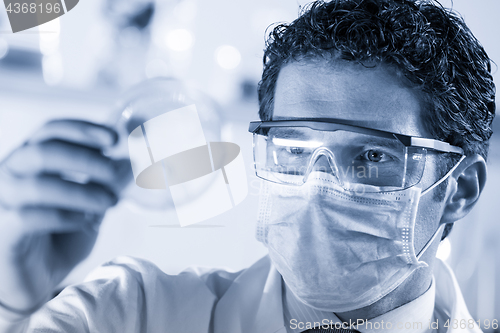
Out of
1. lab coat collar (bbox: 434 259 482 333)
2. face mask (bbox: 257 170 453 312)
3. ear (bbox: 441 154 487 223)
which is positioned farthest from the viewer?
lab coat collar (bbox: 434 259 482 333)

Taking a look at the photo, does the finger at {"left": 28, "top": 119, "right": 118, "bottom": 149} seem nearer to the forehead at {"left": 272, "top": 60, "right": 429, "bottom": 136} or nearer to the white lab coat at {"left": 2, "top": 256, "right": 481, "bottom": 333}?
the white lab coat at {"left": 2, "top": 256, "right": 481, "bottom": 333}

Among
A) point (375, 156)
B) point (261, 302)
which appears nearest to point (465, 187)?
point (375, 156)

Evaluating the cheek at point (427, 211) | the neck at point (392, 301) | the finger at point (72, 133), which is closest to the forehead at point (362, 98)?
the cheek at point (427, 211)

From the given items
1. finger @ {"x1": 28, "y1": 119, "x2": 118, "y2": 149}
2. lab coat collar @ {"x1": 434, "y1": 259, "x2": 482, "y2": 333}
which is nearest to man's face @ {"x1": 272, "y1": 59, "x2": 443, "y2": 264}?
lab coat collar @ {"x1": 434, "y1": 259, "x2": 482, "y2": 333}

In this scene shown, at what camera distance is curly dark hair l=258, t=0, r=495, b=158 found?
1054 millimetres

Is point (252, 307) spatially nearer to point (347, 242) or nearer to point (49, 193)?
point (347, 242)

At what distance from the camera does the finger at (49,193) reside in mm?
1032

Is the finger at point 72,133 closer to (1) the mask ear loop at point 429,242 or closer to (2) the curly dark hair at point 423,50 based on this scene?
(2) the curly dark hair at point 423,50

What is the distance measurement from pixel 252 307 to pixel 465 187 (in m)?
0.76

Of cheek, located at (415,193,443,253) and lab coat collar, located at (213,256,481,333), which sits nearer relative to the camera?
cheek, located at (415,193,443,253)

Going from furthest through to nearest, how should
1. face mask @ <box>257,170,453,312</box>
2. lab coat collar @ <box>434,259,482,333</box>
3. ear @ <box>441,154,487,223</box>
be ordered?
lab coat collar @ <box>434,259,482,333</box> < ear @ <box>441,154,487,223</box> < face mask @ <box>257,170,453,312</box>

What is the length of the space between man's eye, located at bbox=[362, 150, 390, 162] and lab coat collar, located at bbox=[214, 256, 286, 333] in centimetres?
50

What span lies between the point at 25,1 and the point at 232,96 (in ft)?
2.50

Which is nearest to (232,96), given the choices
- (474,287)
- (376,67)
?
(376,67)
